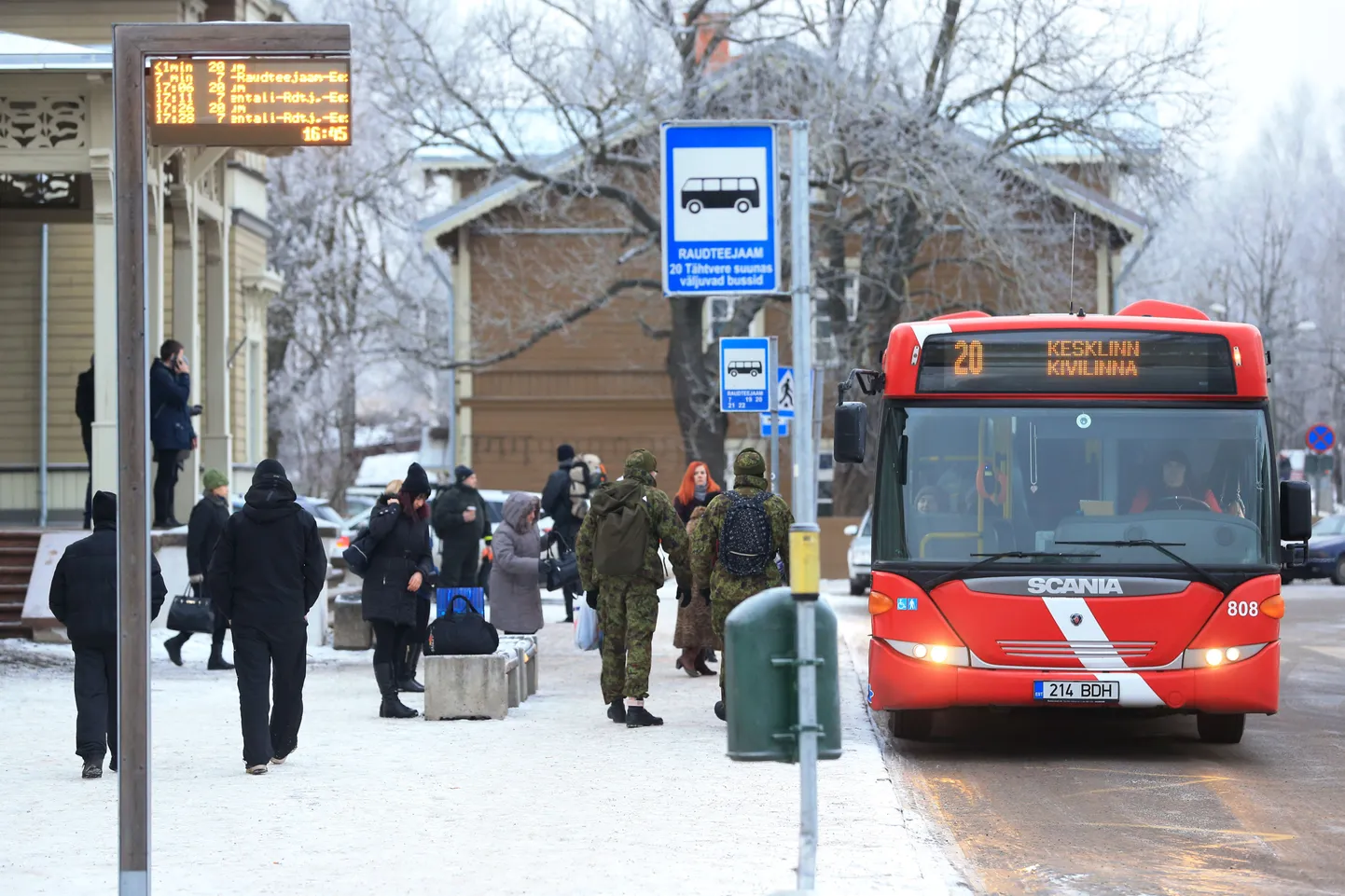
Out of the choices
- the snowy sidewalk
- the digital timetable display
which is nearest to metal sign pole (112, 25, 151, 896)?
the snowy sidewalk

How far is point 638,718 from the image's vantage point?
531 inches

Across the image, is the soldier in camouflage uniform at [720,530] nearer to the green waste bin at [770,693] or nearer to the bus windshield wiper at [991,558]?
the bus windshield wiper at [991,558]

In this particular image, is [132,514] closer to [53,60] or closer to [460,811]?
[460,811]

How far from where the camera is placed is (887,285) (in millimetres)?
34000


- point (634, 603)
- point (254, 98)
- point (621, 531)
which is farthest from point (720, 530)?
point (254, 98)

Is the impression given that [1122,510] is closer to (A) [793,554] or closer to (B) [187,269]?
(A) [793,554]

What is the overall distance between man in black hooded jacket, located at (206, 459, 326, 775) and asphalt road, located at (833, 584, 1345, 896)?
11.9ft

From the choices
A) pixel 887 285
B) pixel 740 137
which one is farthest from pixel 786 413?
pixel 740 137

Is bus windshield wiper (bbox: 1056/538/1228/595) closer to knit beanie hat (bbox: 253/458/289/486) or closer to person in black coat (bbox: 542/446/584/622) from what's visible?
A: knit beanie hat (bbox: 253/458/289/486)

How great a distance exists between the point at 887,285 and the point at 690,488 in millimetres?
16422

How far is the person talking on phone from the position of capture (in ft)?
64.2

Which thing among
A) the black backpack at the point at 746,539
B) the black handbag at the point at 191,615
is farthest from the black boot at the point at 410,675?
the black backpack at the point at 746,539

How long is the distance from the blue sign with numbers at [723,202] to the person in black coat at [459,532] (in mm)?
12116

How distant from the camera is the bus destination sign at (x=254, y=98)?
23.9 feet
